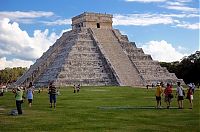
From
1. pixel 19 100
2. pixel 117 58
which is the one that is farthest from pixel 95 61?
pixel 19 100

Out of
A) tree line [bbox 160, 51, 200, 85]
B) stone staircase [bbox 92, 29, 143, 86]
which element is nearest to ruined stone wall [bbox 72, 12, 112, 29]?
stone staircase [bbox 92, 29, 143, 86]

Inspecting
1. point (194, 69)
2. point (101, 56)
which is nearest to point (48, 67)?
point (101, 56)

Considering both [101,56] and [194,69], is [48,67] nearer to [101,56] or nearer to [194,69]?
[101,56]

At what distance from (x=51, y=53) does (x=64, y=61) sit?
7.78 m

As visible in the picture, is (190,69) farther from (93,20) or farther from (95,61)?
(95,61)

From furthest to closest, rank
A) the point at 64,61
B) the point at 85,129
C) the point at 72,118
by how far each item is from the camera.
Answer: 1. the point at 64,61
2. the point at 72,118
3. the point at 85,129

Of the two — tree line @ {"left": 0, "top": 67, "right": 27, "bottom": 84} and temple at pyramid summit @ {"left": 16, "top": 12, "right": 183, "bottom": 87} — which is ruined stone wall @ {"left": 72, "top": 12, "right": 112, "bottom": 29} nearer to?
temple at pyramid summit @ {"left": 16, "top": 12, "right": 183, "bottom": 87}

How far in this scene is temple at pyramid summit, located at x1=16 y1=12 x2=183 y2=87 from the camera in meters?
60.4

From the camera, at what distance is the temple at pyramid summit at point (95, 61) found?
60.4 metres

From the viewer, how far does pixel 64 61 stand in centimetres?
6153

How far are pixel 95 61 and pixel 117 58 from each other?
14.6ft

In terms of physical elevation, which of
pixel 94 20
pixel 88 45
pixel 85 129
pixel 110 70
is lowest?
pixel 85 129

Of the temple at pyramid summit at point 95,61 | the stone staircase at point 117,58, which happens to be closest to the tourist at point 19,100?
the temple at pyramid summit at point 95,61

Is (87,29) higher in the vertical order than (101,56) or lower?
higher
